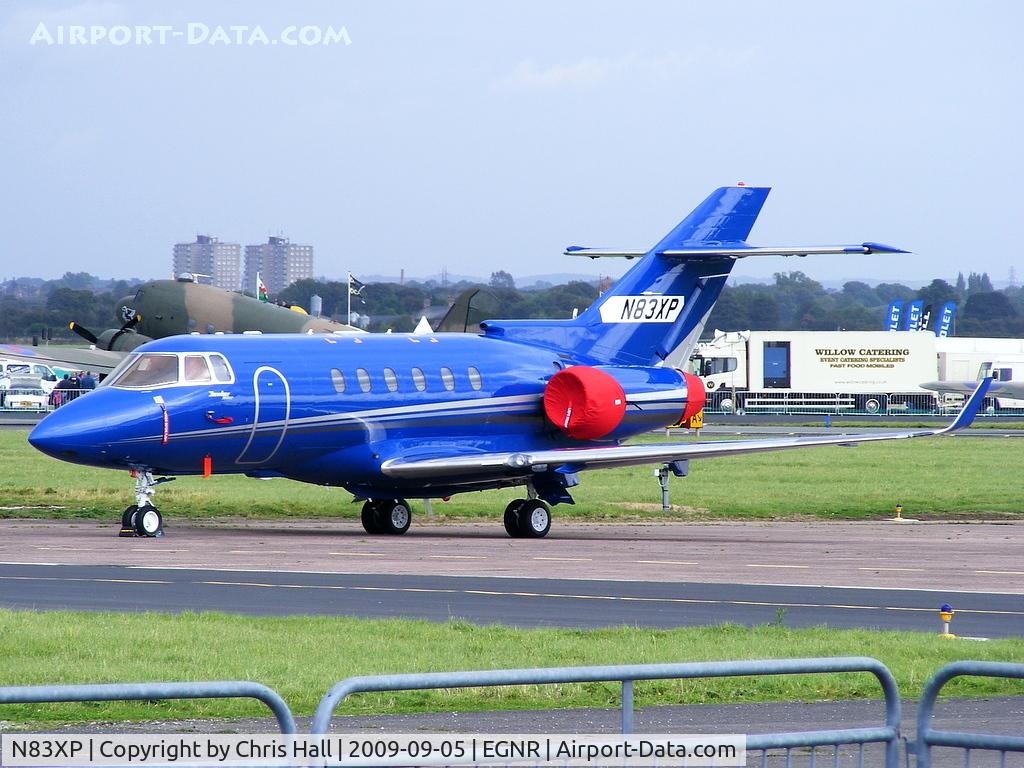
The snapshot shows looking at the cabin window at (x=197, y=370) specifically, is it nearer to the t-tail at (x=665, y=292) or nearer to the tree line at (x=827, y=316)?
the t-tail at (x=665, y=292)

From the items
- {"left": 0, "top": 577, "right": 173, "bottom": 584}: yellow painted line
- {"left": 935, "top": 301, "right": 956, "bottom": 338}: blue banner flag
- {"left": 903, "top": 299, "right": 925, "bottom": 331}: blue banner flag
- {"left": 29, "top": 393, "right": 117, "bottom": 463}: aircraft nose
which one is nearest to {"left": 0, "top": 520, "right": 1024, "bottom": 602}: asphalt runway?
{"left": 29, "top": 393, "right": 117, "bottom": 463}: aircraft nose

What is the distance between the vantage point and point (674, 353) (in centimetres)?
3362

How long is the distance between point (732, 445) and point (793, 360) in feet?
199

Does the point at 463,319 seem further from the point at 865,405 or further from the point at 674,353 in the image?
the point at 865,405

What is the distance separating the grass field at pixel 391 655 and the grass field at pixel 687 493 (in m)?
16.7

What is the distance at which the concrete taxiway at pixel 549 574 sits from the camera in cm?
1798

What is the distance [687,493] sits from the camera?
3869 centimetres

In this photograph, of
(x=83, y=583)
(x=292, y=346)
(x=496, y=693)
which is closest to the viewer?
(x=496, y=693)

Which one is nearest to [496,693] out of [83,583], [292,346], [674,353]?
[83,583]

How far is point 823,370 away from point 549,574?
68034 mm

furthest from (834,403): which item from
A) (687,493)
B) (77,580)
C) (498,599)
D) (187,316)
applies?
(77,580)

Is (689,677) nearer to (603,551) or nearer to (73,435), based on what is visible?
(603,551)

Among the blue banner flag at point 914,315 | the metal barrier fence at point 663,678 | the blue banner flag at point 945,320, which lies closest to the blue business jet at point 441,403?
the metal barrier fence at point 663,678

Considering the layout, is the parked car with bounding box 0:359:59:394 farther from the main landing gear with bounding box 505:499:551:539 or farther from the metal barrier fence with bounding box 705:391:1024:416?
the main landing gear with bounding box 505:499:551:539
